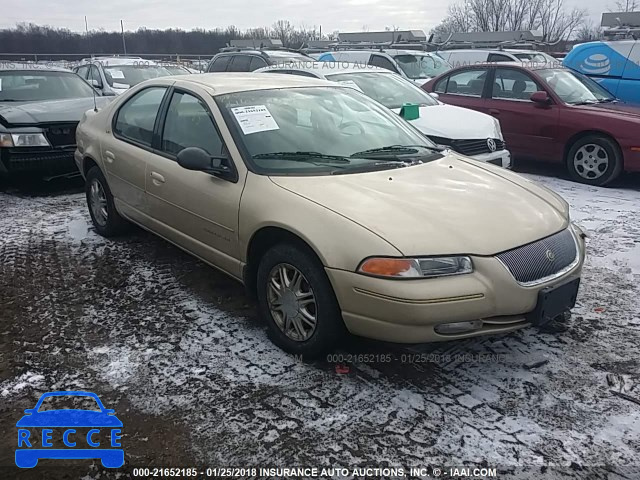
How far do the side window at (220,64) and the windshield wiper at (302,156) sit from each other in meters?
9.11

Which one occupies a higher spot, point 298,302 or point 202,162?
point 202,162

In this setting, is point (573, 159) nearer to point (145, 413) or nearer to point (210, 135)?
point (210, 135)

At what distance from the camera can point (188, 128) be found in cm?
403

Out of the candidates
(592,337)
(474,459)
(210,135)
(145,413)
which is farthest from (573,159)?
(145,413)

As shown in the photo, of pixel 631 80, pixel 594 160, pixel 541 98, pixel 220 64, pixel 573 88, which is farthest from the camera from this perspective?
pixel 220 64

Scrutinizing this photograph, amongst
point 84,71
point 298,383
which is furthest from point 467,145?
point 84,71

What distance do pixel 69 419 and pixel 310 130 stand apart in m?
2.27

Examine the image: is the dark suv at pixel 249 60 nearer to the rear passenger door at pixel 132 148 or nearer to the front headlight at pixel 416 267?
the rear passenger door at pixel 132 148

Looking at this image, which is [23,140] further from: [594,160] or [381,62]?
[381,62]

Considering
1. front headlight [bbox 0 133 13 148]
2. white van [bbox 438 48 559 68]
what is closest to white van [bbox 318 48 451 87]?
white van [bbox 438 48 559 68]

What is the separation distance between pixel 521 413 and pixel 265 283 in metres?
1.58

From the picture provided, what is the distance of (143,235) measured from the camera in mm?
5453

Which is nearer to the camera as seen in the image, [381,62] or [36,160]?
[36,160]

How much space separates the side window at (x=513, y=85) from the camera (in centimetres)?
809
